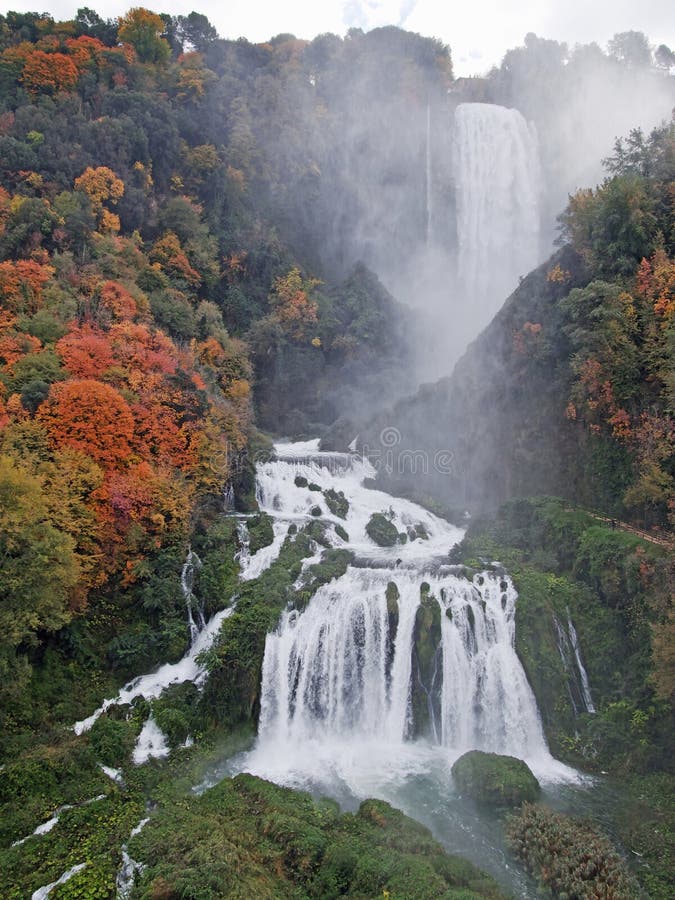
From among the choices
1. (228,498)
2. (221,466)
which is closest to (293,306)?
(228,498)

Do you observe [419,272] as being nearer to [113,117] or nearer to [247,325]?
[247,325]

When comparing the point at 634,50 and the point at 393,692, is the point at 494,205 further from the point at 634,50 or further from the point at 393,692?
the point at 393,692

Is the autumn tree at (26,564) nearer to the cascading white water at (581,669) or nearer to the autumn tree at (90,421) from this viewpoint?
the autumn tree at (90,421)

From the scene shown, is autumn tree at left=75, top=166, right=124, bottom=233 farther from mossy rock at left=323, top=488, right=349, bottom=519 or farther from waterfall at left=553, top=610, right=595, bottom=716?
waterfall at left=553, top=610, right=595, bottom=716

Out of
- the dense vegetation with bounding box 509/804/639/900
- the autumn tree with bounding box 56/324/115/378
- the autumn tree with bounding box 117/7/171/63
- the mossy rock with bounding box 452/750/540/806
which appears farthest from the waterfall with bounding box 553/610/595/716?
the autumn tree with bounding box 117/7/171/63

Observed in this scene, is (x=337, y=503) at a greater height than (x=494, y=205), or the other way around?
(x=494, y=205)

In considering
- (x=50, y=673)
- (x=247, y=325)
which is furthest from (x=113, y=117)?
(x=50, y=673)
